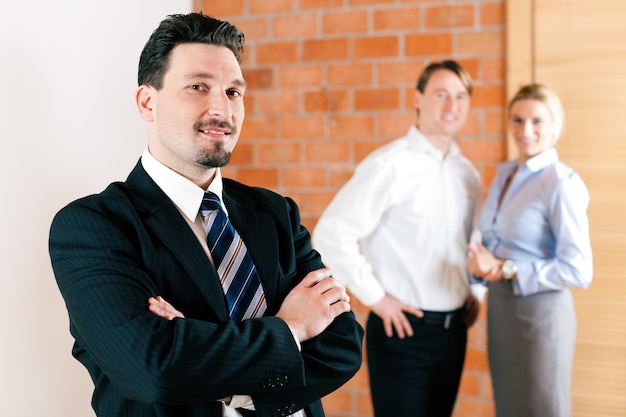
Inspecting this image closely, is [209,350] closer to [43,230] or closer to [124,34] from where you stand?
[43,230]

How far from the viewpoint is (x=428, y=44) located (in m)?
3.03

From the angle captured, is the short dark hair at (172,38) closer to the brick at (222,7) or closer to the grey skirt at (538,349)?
the grey skirt at (538,349)

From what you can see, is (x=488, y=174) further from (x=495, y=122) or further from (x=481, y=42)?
(x=481, y=42)

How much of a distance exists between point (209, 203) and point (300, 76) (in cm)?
191

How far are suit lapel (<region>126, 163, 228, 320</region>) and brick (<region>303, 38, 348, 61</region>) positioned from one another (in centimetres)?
195

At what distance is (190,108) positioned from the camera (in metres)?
1.37

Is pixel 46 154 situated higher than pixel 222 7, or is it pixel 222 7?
pixel 222 7

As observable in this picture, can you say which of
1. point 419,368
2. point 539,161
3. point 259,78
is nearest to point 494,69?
point 539,161

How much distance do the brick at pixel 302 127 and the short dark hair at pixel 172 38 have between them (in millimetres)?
1784

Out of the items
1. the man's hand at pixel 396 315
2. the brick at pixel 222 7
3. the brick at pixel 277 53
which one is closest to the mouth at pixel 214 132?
the man's hand at pixel 396 315

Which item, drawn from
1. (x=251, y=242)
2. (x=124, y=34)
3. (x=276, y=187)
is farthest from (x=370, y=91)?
(x=251, y=242)

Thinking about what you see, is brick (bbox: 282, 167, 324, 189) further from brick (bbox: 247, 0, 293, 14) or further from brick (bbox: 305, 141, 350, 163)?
brick (bbox: 247, 0, 293, 14)

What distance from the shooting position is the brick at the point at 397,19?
3.03 meters

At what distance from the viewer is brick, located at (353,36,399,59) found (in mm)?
3072
